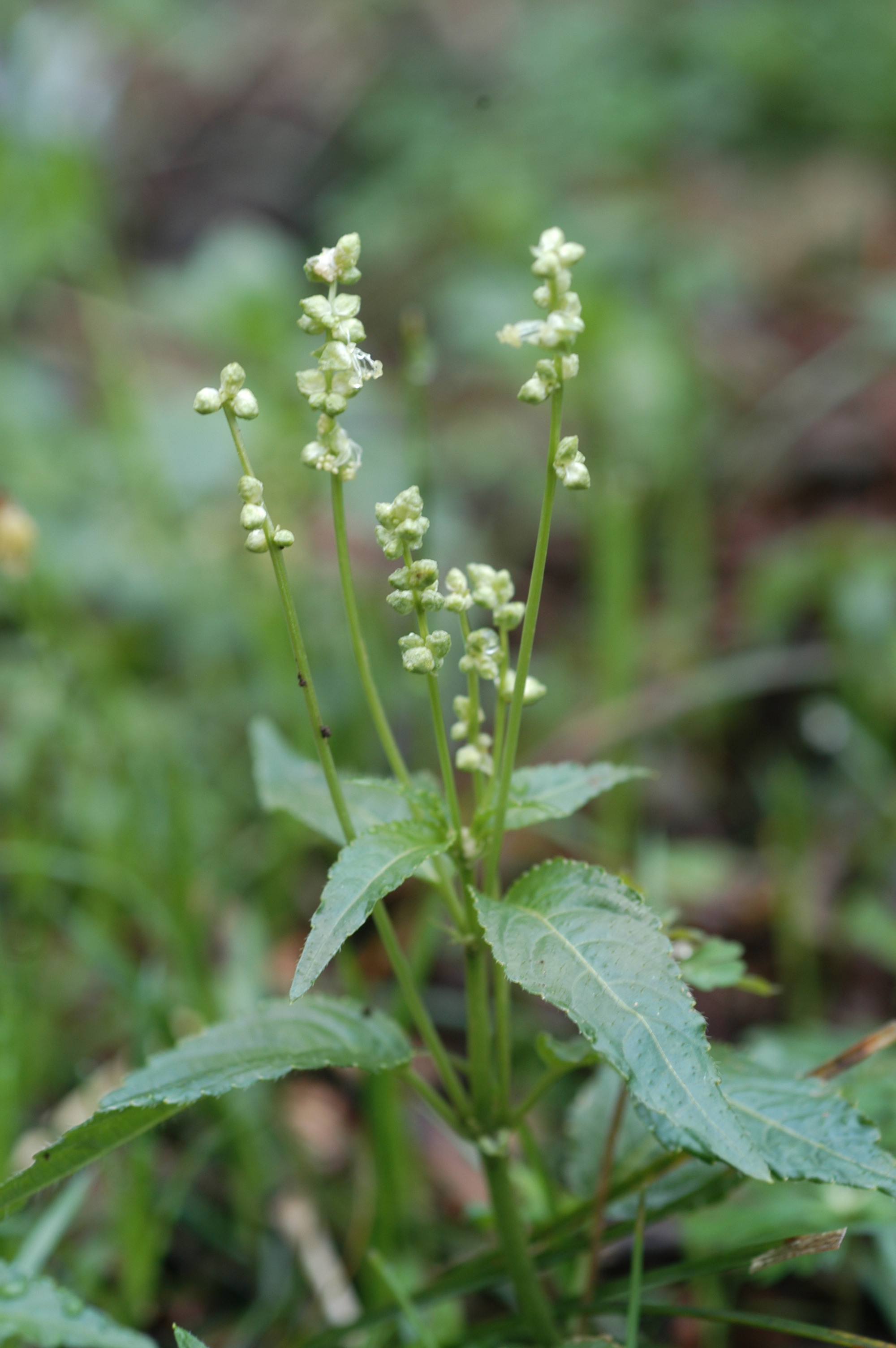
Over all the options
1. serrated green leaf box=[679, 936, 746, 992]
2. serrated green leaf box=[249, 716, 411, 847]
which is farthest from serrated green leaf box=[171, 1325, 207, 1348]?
serrated green leaf box=[679, 936, 746, 992]

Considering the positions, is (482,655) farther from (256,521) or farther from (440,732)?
(256,521)

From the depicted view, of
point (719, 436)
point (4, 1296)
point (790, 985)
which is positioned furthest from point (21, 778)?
point (719, 436)

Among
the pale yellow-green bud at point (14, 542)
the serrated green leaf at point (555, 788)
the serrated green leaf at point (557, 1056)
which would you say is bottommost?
the serrated green leaf at point (557, 1056)

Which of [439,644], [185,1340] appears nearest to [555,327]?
[439,644]

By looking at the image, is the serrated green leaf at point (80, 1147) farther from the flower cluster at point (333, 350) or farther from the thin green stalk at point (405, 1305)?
the flower cluster at point (333, 350)

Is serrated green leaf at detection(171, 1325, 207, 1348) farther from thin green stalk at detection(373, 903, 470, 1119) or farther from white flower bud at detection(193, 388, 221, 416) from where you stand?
white flower bud at detection(193, 388, 221, 416)

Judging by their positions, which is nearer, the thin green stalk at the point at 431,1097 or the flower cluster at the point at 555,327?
the flower cluster at the point at 555,327

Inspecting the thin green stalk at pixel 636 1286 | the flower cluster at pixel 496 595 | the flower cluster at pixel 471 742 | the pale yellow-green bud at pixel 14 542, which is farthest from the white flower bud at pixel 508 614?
the pale yellow-green bud at pixel 14 542
